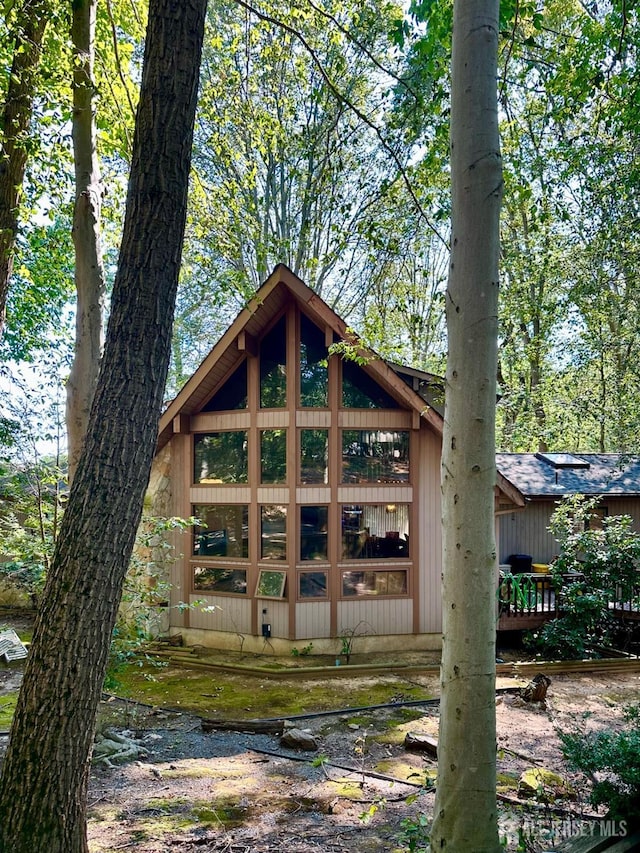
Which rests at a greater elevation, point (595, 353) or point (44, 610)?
point (595, 353)

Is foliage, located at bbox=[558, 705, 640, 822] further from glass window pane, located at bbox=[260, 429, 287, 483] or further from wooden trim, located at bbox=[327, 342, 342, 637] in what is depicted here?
glass window pane, located at bbox=[260, 429, 287, 483]

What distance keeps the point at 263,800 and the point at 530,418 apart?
17483 mm

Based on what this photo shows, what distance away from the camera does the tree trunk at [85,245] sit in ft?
16.4

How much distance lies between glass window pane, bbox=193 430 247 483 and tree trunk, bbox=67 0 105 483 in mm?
5049

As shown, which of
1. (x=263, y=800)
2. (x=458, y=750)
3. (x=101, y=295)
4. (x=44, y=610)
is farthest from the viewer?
(x=101, y=295)

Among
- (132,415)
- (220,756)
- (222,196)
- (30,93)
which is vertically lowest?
(220,756)

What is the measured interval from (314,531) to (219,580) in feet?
6.78

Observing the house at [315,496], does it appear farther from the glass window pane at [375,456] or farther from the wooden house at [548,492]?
the wooden house at [548,492]

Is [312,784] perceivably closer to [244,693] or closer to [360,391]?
[244,693]

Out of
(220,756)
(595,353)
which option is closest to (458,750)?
(220,756)

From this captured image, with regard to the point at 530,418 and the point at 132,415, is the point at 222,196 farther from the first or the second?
the point at 530,418

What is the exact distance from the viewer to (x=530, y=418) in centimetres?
1962

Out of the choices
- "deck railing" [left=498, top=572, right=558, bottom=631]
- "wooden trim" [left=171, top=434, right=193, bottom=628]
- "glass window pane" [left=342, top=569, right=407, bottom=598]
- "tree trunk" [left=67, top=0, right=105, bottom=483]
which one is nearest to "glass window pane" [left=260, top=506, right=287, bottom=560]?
"glass window pane" [left=342, top=569, right=407, bottom=598]

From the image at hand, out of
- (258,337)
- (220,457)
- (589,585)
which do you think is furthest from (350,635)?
(258,337)
